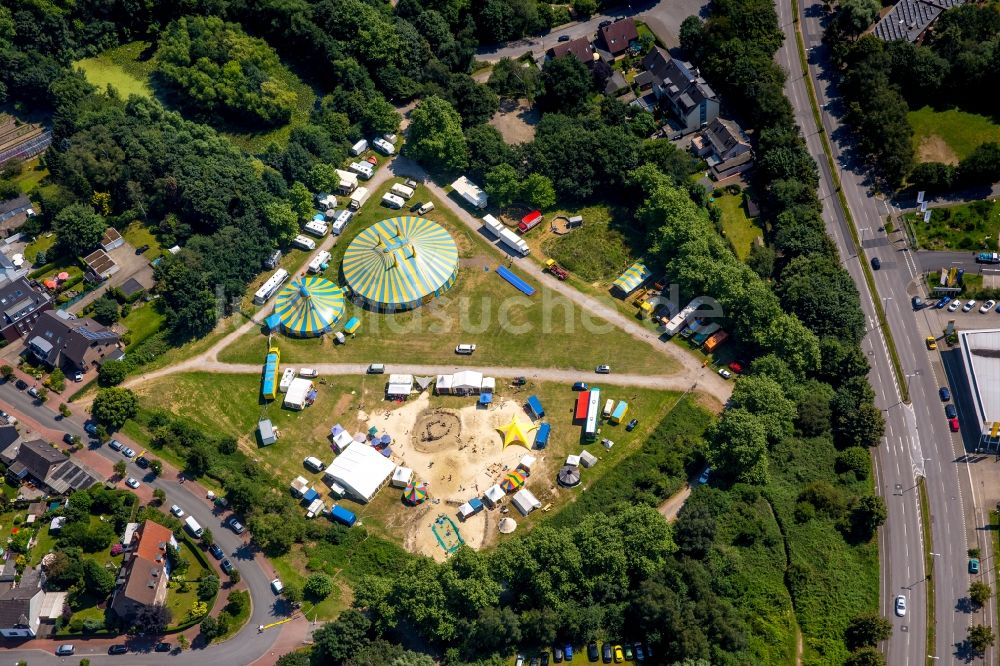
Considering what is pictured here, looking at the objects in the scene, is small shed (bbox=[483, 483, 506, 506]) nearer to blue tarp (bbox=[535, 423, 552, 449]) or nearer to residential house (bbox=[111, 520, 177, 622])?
blue tarp (bbox=[535, 423, 552, 449])

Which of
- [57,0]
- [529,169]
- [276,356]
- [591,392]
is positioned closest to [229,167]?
[276,356]

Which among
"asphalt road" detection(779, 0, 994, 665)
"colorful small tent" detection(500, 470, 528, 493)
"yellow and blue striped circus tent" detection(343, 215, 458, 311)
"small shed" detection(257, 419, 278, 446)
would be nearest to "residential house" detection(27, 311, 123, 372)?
"small shed" detection(257, 419, 278, 446)

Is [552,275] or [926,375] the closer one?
[926,375]

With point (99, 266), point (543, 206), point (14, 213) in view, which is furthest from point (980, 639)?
point (14, 213)

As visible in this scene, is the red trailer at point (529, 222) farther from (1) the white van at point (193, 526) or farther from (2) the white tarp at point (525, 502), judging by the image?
(1) the white van at point (193, 526)

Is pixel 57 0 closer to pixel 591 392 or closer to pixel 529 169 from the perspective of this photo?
pixel 529 169

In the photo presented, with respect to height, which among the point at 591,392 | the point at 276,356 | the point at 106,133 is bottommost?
the point at 276,356

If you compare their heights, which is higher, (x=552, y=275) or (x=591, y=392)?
(x=552, y=275)
